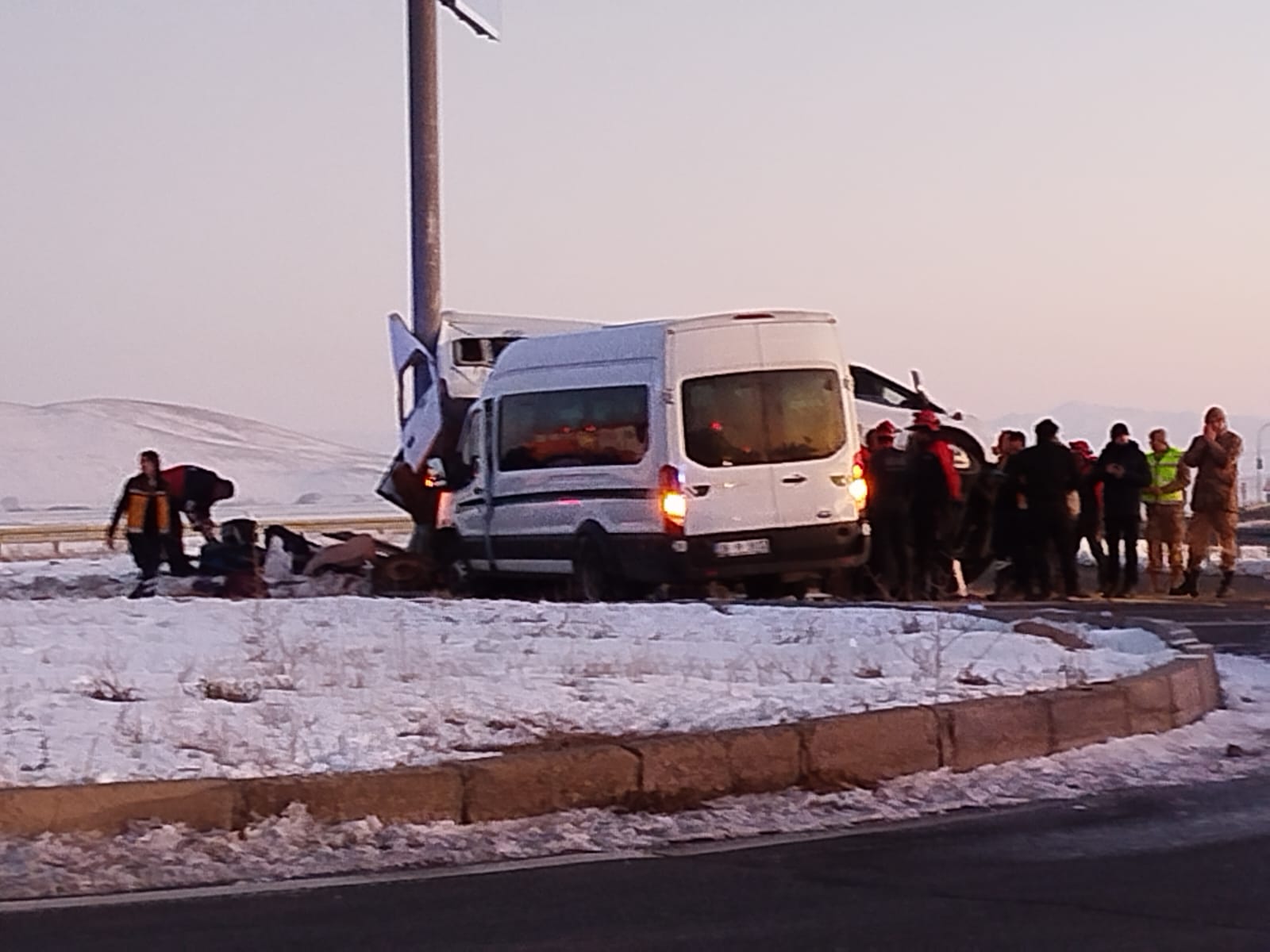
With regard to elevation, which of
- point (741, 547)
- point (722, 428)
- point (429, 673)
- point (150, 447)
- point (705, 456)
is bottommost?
point (429, 673)

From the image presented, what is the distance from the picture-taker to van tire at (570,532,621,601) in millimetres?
16781

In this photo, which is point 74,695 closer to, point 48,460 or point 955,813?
point 955,813

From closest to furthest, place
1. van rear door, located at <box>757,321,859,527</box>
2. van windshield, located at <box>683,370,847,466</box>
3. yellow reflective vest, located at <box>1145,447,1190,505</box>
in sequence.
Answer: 1. van windshield, located at <box>683,370,847,466</box>
2. van rear door, located at <box>757,321,859,527</box>
3. yellow reflective vest, located at <box>1145,447,1190,505</box>

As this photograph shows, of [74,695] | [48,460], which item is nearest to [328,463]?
[48,460]

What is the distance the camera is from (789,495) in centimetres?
1634

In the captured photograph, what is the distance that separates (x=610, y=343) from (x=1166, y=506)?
20.8ft

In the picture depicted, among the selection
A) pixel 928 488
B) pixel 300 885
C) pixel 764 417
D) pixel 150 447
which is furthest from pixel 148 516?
pixel 150 447

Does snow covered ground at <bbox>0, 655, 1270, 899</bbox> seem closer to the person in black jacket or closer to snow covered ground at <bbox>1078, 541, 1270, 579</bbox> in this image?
the person in black jacket

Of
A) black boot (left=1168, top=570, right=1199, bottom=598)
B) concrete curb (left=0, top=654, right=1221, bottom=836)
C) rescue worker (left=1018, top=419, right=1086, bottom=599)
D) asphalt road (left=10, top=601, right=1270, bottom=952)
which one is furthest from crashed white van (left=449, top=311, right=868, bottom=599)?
asphalt road (left=10, top=601, right=1270, bottom=952)

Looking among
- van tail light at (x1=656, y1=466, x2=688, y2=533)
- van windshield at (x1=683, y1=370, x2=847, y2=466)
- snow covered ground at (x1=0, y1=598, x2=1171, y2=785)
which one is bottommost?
snow covered ground at (x1=0, y1=598, x2=1171, y2=785)

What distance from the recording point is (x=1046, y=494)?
17969 mm

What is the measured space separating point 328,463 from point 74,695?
68.2 metres

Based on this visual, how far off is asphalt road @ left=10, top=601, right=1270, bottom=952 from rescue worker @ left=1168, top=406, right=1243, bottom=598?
11.5 m

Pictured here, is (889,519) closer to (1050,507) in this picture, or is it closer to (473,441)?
(1050,507)
